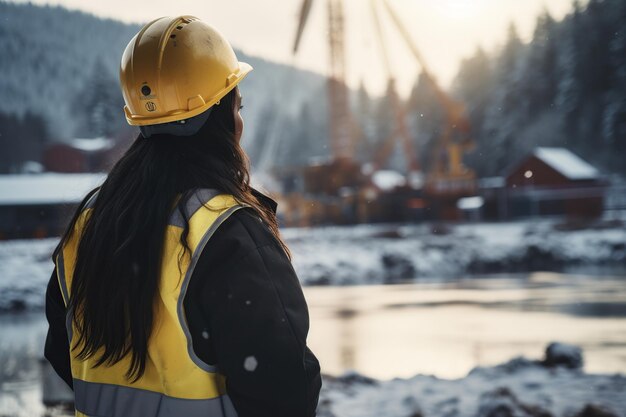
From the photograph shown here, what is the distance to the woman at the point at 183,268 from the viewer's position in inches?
34.5

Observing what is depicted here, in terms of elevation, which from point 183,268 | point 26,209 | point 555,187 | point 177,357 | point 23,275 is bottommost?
point 23,275

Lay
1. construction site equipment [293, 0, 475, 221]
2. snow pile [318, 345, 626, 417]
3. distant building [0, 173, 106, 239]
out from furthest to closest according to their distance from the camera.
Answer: construction site equipment [293, 0, 475, 221], distant building [0, 173, 106, 239], snow pile [318, 345, 626, 417]

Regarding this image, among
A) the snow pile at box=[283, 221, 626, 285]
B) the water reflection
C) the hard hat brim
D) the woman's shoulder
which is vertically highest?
the hard hat brim

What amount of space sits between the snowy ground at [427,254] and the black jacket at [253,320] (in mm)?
11788

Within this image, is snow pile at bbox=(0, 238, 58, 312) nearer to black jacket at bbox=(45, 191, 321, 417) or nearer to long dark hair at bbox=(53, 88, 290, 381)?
long dark hair at bbox=(53, 88, 290, 381)

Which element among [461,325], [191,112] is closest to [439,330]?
[461,325]

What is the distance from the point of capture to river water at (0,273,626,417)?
17.7ft

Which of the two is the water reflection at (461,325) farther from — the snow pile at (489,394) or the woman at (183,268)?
the woman at (183,268)

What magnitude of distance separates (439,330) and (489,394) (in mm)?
3665

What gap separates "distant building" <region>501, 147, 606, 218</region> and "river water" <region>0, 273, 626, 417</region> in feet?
46.8

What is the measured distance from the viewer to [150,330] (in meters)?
0.94

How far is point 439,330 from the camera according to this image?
23.9ft

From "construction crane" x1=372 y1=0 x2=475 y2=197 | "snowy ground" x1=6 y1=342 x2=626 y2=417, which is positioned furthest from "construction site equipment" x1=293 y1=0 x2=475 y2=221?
"snowy ground" x1=6 y1=342 x2=626 y2=417

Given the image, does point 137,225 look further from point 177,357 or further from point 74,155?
point 74,155
